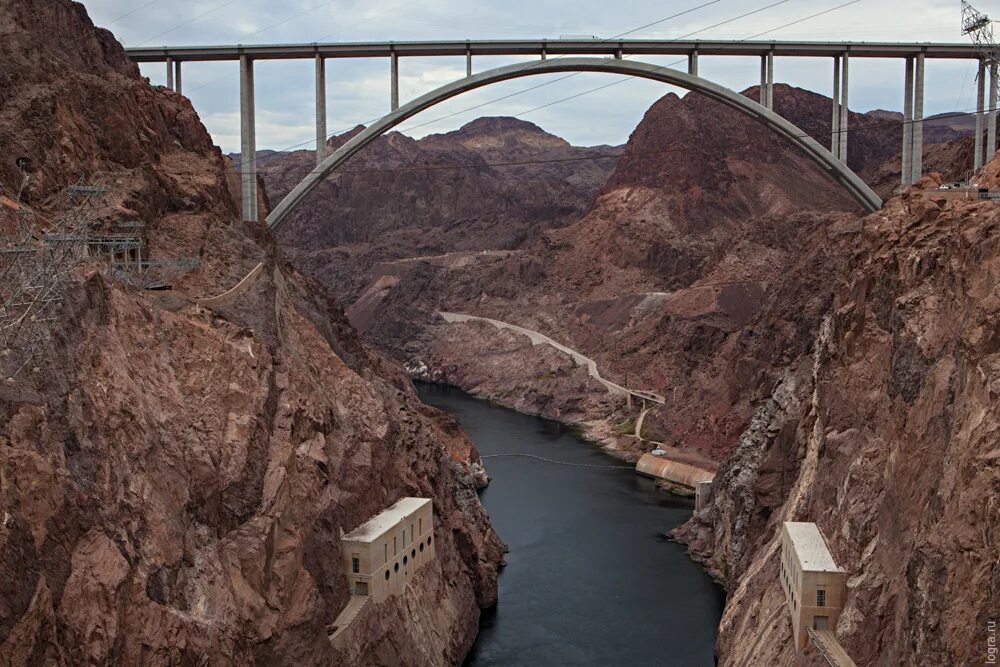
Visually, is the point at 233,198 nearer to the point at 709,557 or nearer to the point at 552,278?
the point at 709,557

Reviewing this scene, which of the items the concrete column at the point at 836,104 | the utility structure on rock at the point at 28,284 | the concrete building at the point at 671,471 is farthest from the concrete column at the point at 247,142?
the concrete building at the point at 671,471

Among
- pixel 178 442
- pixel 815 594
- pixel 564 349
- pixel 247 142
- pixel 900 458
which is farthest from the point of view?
pixel 564 349

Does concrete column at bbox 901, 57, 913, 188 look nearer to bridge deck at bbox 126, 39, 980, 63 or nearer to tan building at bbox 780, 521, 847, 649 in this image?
bridge deck at bbox 126, 39, 980, 63

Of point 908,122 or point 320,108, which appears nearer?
point 320,108

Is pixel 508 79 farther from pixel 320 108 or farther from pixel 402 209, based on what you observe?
pixel 402 209

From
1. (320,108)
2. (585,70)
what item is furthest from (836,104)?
(320,108)

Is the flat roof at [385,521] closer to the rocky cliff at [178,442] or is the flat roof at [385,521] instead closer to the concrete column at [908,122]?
the rocky cliff at [178,442]

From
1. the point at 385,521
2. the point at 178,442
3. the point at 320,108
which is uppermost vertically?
the point at 320,108
